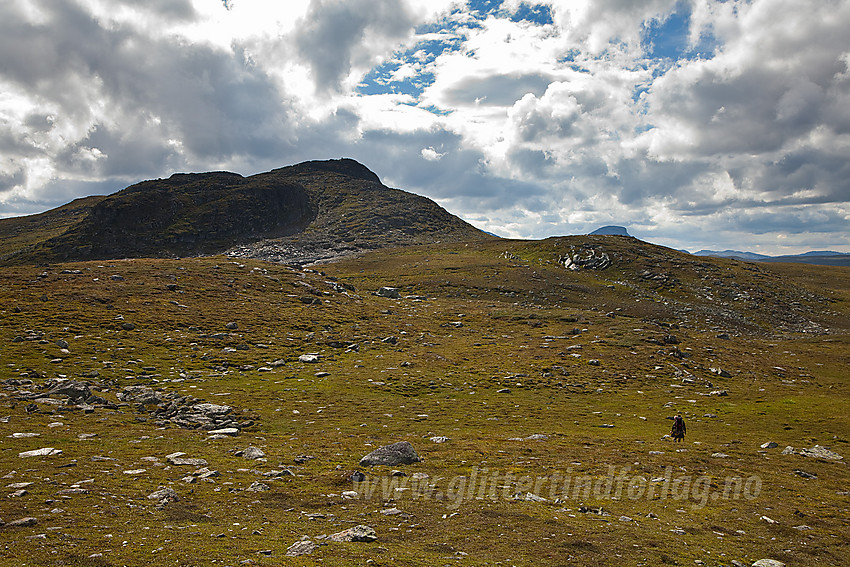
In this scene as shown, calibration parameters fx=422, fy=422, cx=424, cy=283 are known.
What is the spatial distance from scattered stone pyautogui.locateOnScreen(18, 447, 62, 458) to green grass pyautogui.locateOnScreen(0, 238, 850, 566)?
0.58 meters

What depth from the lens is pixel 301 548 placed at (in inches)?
446

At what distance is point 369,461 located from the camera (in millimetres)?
19797

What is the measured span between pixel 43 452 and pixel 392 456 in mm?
14129

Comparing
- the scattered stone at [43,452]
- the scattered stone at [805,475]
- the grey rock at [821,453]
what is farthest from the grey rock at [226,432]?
the grey rock at [821,453]

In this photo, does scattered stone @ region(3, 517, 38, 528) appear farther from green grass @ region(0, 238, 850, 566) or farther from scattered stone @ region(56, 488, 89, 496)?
scattered stone @ region(56, 488, 89, 496)

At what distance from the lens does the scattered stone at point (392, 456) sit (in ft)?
65.0

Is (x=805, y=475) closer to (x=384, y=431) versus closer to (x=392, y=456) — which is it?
(x=392, y=456)

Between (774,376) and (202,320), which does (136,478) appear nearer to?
(202,320)

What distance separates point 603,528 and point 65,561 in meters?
15.3

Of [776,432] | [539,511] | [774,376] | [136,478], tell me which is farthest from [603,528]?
[774,376]

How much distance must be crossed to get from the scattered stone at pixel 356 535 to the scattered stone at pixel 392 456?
6.83 metres

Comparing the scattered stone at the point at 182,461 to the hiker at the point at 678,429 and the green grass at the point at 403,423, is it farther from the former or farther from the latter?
the hiker at the point at 678,429

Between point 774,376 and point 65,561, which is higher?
point 65,561

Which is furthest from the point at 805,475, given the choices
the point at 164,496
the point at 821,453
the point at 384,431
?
the point at 164,496
